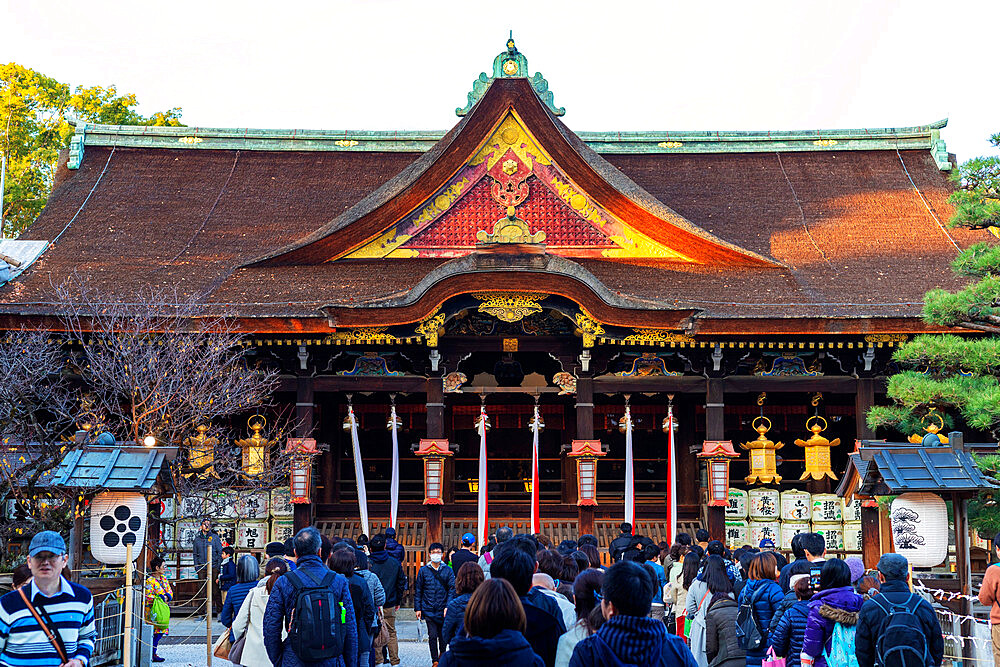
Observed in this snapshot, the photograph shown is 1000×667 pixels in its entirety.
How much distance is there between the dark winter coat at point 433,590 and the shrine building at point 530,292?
21.2 ft

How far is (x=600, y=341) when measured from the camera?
54.9 ft

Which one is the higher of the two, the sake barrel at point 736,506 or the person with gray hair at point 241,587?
the sake barrel at point 736,506

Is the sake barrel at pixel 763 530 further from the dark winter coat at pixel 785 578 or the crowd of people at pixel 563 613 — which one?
the dark winter coat at pixel 785 578

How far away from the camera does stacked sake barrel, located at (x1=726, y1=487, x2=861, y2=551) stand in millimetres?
16750

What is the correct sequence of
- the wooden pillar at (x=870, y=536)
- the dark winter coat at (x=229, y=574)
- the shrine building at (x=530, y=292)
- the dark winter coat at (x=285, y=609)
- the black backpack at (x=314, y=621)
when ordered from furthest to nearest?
the shrine building at (x=530, y=292) < the wooden pillar at (x=870, y=536) < the dark winter coat at (x=229, y=574) < the dark winter coat at (x=285, y=609) < the black backpack at (x=314, y=621)

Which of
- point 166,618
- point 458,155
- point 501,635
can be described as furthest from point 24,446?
point 501,635

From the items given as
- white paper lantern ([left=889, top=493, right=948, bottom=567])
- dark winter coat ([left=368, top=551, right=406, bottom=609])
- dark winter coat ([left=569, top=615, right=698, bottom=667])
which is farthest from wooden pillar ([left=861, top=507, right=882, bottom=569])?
dark winter coat ([left=569, top=615, right=698, bottom=667])

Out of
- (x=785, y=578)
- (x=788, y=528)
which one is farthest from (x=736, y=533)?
(x=785, y=578)

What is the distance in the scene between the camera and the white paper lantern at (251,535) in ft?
55.1

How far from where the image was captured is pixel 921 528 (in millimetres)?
9219

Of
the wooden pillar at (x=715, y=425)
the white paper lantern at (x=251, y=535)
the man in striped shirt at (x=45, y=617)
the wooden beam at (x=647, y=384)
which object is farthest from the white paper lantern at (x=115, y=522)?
the wooden pillar at (x=715, y=425)

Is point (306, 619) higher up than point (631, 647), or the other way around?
point (631, 647)

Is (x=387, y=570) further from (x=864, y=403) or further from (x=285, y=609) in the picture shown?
(x=864, y=403)

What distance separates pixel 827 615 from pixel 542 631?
198 cm
